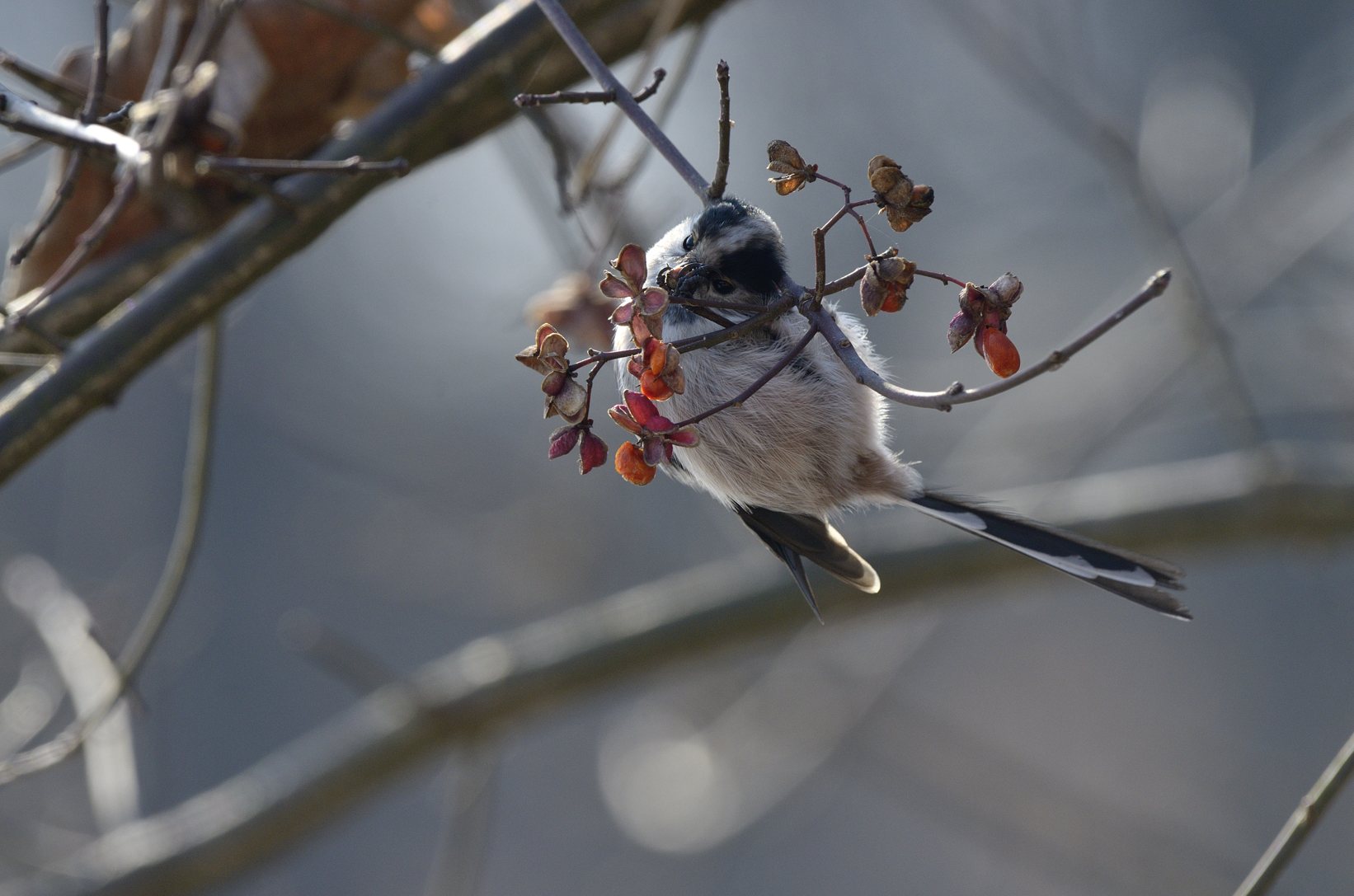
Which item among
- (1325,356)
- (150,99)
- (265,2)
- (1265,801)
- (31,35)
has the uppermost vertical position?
(31,35)

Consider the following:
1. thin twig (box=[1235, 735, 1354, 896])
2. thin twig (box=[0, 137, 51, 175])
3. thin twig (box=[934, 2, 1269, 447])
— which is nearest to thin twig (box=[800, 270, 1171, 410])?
thin twig (box=[1235, 735, 1354, 896])

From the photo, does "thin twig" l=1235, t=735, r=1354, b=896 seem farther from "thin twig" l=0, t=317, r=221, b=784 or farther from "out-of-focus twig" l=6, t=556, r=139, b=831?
"out-of-focus twig" l=6, t=556, r=139, b=831

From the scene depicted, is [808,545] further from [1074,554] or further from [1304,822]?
[1304,822]

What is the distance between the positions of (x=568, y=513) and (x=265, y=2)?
116 inches

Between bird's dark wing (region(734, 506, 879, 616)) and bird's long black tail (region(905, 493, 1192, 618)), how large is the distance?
173 millimetres

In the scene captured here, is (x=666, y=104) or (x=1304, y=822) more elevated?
(x=666, y=104)

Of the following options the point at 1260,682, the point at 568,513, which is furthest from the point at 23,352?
the point at 1260,682

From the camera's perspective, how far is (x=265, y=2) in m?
2.19

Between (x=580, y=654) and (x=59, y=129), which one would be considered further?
(x=580, y=654)

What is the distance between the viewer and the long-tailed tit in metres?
1.67

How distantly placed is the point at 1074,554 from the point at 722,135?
849mm

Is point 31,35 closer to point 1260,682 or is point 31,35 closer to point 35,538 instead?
point 35,538

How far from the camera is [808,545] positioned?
1.99 metres

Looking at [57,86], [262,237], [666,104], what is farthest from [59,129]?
[666,104]
